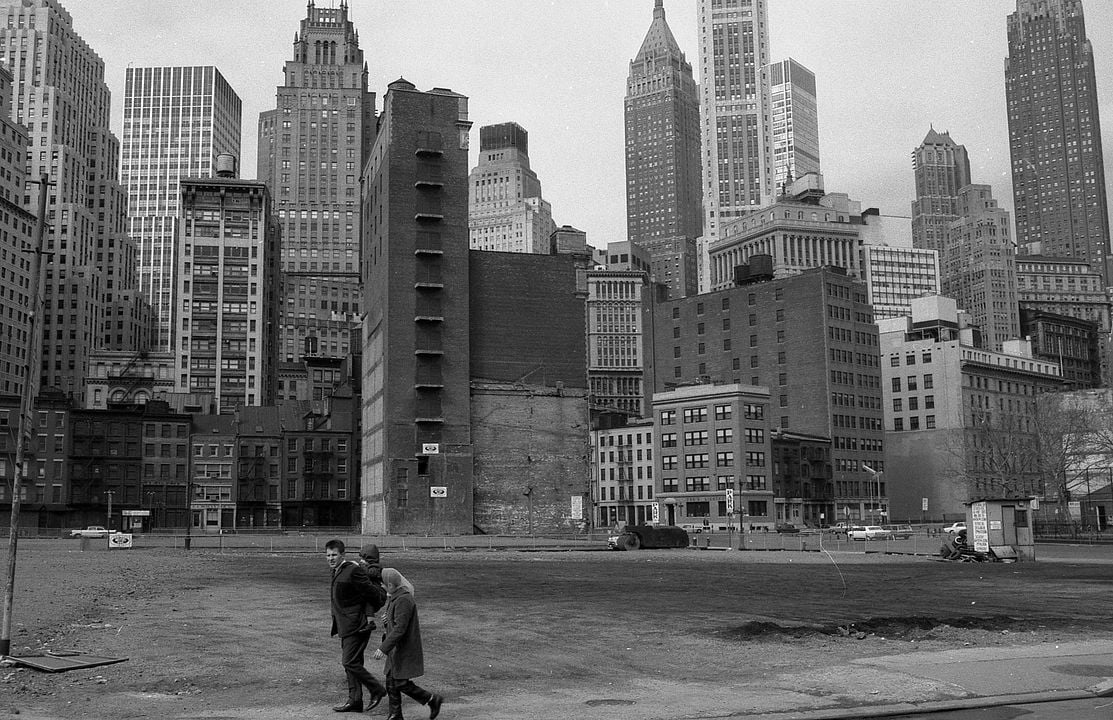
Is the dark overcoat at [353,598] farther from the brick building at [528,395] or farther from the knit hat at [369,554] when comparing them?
the brick building at [528,395]

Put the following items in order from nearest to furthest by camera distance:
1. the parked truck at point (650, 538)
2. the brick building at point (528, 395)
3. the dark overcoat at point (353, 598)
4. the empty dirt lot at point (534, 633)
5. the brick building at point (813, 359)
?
the dark overcoat at point (353, 598)
the empty dirt lot at point (534, 633)
the parked truck at point (650, 538)
the brick building at point (528, 395)
the brick building at point (813, 359)

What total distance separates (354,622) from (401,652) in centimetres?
109

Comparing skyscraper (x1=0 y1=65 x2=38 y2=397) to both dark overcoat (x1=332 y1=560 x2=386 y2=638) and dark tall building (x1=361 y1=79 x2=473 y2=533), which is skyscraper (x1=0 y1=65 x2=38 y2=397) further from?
dark overcoat (x1=332 y1=560 x2=386 y2=638)

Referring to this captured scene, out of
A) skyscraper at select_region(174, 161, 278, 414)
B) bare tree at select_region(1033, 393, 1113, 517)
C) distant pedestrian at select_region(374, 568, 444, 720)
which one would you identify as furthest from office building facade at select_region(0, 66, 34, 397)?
distant pedestrian at select_region(374, 568, 444, 720)

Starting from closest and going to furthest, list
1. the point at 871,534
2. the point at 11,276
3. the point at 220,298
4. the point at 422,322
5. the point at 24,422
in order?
the point at 24,422 < the point at 871,534 < the point at 422,322 < the point at 11,276 < the point at 220,298

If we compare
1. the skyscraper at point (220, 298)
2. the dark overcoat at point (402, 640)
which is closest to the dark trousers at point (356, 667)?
the dark overcoat at point (402, 640)

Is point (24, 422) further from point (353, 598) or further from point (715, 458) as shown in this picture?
point (715, 458)

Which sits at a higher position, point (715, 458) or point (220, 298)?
point (220, 298)

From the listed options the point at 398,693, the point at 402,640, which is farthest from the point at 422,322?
the point at 398,693

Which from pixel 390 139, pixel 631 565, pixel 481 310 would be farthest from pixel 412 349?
pixel 631 565

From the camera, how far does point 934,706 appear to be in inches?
567

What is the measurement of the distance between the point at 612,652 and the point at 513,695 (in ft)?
13.7

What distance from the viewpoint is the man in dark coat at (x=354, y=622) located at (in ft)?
47.5

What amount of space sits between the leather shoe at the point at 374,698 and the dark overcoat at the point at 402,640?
61cm
